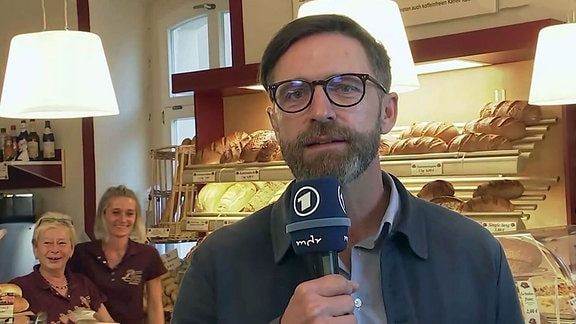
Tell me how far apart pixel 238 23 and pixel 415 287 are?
3.02m

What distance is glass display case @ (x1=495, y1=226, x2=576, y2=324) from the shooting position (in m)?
1.98

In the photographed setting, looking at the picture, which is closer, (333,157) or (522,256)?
(333,157)

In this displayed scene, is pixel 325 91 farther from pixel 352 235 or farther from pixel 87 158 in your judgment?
pixel 87 158

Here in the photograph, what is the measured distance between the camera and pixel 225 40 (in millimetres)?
5852

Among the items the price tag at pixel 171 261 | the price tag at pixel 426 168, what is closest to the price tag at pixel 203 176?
the price tag at pixel 171 261

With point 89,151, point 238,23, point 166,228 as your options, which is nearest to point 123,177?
point 89,151

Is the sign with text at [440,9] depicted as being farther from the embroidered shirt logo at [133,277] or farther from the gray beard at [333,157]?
the gray beard at [333,157]

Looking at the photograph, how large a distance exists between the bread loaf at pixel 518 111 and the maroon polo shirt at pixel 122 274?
184 cm

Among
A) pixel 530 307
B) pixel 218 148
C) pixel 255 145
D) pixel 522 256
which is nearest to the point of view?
pixel 530 307

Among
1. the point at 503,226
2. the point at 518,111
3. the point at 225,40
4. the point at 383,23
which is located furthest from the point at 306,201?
the point at 225,40

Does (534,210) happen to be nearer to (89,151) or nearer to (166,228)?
(166,228)

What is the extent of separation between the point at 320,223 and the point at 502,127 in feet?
6.55

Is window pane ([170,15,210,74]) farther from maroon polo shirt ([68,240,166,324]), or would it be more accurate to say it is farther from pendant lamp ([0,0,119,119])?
pendant lamp ([0,0,119,119])

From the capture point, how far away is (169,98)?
20.5 feet
